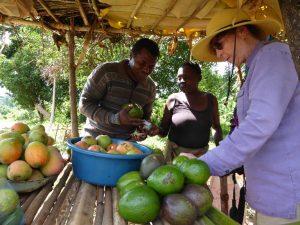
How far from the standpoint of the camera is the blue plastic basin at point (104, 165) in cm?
216

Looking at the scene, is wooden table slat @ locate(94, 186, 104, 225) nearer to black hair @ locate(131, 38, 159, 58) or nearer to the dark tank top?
black hair @ locate(131, 38, 159, 58)

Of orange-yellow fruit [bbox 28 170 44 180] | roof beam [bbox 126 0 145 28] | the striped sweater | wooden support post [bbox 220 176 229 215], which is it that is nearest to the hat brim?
roof beam [bbox 126 0 145 28]

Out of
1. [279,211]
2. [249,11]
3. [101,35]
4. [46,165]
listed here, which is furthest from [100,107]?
[279,211]

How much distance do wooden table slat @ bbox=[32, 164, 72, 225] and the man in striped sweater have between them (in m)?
1.14

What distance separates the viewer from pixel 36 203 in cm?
191

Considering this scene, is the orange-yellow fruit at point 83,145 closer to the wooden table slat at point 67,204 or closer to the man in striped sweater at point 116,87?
the wooden table slat at point 67,204

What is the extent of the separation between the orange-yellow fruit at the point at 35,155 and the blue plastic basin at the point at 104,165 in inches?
8.7

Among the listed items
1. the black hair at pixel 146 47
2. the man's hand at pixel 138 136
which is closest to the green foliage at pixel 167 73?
the black hair at pixel 146 47

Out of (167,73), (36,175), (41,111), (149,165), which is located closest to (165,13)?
(149,165)

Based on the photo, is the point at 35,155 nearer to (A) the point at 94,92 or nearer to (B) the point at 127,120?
(B) the point at 127,120

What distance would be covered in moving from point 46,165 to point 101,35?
8.61 feet

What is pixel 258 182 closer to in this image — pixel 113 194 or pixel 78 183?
pixel 113 194

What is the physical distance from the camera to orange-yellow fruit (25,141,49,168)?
6.78 ft

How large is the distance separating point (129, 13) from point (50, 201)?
201 cm
